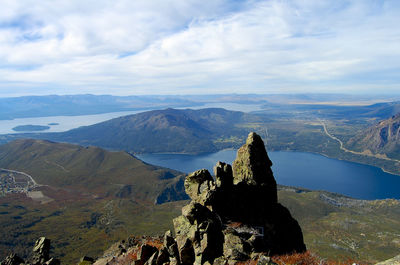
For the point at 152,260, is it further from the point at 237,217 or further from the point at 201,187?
the point at 201,187

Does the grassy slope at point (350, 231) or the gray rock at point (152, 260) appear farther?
the grassy slope at point (350, 231)

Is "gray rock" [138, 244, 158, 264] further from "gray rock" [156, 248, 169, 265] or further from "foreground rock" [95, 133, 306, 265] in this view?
"gray rock" [156, 248, 169, 265]

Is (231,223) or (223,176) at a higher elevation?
(223,176)

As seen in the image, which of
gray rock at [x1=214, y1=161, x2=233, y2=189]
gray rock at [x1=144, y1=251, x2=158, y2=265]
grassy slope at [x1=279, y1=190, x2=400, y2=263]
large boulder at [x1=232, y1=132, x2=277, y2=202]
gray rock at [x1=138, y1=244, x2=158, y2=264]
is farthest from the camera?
grassy slope at [x1=279, y1=190, x2=400, y2=263]

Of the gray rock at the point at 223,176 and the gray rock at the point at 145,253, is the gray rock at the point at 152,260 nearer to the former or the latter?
the gray rock at the point at 145,253

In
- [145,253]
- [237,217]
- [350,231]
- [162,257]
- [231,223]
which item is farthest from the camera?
[350,231]

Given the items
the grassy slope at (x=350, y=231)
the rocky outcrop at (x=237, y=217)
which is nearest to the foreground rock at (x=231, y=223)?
the rocky outcrop at (x=237, y=217)

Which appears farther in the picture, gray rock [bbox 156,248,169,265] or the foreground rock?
gray rock [bbox 156,248,169,265]

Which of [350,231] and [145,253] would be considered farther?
[350,231]

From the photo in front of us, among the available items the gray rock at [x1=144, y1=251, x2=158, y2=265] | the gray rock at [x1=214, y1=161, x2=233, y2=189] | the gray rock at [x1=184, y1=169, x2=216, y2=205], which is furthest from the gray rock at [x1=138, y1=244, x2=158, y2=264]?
the gray rock at [x1=214, y1=161, x2=233, y2=189]

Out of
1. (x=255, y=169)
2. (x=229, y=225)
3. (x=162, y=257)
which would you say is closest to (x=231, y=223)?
(x=229, y=225)

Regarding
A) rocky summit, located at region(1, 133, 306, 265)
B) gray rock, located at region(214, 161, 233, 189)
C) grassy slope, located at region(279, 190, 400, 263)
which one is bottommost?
grassy slope, located at region(279, 190, 400, 263)

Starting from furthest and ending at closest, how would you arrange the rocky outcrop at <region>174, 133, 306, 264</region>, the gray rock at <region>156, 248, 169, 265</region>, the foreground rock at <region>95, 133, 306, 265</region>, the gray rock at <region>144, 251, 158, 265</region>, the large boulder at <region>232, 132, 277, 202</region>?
the large boulder at <region>232, 132, 277, 202</region>
the gray rock at <region>144, 251, 158, 265</region>
the gray rock at <region>156, 248, 169, 265</region>
the rocky outcrop at <region>174, 133, 306, 264</region>
the foreground rock at <region>95, 133, 306, 265</region>

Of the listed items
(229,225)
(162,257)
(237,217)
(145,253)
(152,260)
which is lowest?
(145,253)
